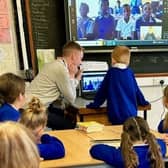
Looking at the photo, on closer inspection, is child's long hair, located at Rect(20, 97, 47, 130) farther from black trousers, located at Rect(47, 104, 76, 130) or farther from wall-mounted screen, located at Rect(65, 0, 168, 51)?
wall-mounted screen, located at Rect(65, 0, 168, 51)

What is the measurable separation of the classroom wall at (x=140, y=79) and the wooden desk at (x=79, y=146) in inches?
63.4

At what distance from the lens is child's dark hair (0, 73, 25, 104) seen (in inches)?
95.0

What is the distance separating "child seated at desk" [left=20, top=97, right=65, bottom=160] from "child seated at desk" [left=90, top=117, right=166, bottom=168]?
0.83 ft

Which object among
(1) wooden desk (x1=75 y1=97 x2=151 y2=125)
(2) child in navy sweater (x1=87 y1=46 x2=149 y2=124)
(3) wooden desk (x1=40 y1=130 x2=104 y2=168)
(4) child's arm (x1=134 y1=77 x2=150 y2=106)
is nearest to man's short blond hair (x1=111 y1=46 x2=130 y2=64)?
(2) child in navy sweater (x1=87 y1=46 x2=149 y2=124)

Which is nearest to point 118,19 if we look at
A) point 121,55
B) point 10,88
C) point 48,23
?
point 48,23

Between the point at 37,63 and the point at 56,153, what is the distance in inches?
85.6

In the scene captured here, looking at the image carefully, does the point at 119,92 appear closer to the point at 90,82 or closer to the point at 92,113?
the point at 92,113

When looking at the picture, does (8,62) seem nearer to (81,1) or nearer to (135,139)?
(81,1)

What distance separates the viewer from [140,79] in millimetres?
4445

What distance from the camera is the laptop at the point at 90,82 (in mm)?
3967

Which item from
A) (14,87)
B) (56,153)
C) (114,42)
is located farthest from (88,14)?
(56,153)

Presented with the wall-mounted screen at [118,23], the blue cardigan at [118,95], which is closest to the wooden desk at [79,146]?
the blue cardigan at [118,95]

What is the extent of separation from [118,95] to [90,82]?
64 cm

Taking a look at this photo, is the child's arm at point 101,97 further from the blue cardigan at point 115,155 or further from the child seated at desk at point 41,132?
the blue cardigan at point 115,155
